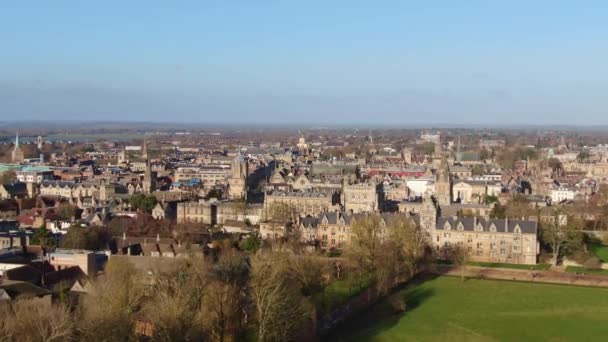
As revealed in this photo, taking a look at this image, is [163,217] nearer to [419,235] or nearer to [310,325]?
[419,235]

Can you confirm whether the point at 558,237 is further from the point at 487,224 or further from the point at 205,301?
the point at 205,301

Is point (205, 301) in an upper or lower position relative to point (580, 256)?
upper

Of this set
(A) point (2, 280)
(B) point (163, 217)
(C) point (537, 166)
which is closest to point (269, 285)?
(A) point (2, 280)

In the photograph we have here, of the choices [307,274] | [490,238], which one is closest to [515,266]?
[490,238]

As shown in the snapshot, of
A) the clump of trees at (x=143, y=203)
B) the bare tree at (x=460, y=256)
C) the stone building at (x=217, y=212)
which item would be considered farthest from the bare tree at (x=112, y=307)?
the clump of trees at (x=143, y=203)

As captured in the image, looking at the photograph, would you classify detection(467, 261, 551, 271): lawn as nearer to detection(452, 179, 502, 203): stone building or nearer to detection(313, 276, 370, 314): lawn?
detection(313, 276, 370, 314): lawn
